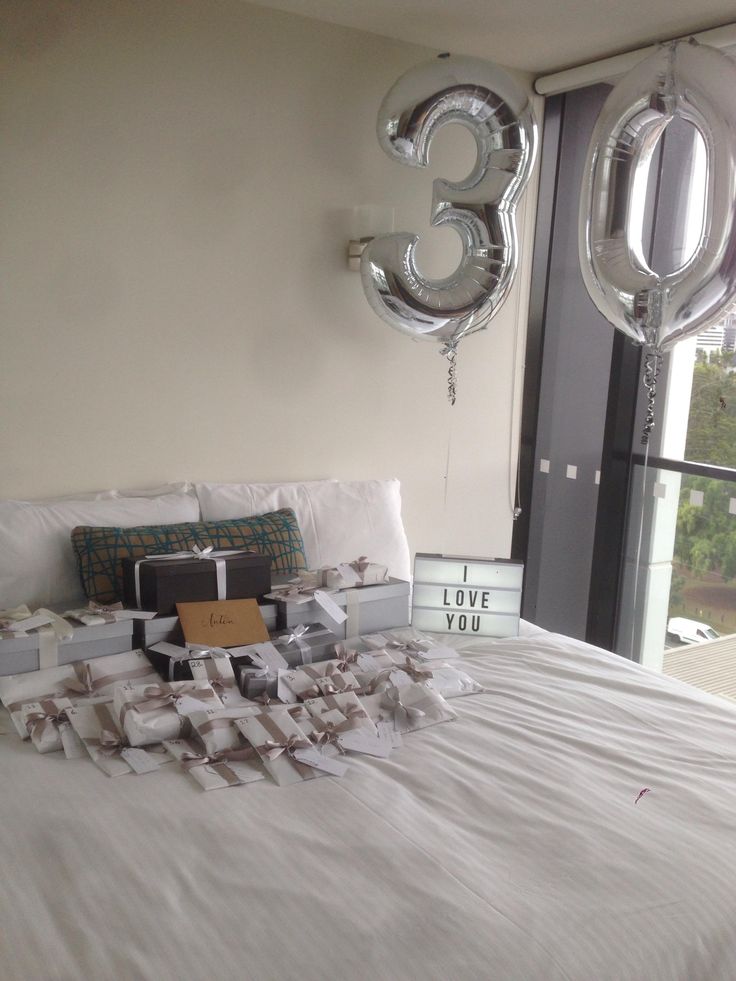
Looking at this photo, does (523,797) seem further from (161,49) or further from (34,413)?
(161,49)

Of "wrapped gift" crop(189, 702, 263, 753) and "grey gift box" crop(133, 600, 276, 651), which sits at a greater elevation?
"grey gift box" crop(133, 600, 276, 651)

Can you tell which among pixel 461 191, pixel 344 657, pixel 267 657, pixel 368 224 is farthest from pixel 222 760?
pixel 368 224

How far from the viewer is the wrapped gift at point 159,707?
5.45 ft

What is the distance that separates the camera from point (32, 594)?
87.2 inches

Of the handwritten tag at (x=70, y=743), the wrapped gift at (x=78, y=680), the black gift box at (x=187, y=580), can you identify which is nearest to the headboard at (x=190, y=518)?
the black gift box at (x=187, y=580)

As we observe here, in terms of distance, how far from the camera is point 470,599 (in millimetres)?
2434

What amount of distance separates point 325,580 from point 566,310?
155 centimetres

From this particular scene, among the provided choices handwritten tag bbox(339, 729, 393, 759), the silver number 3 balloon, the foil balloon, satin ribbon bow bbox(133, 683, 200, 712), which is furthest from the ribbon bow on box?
the foil balloon

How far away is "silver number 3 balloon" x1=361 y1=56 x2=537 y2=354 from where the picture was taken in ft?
8.00

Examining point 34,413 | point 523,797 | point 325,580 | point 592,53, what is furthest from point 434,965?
point 592,53

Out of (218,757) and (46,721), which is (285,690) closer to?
(218,757)

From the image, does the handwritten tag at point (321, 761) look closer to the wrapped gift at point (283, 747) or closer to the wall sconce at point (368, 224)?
the wrapped gift at point (283, 747)

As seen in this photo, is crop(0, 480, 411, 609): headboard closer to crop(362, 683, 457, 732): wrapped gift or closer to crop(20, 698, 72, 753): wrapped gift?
crop(20, 698, 72, 753): wrapped gift

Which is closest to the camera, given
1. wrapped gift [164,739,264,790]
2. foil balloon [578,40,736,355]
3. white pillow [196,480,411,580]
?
wrapped gift [164,739,264,790]
